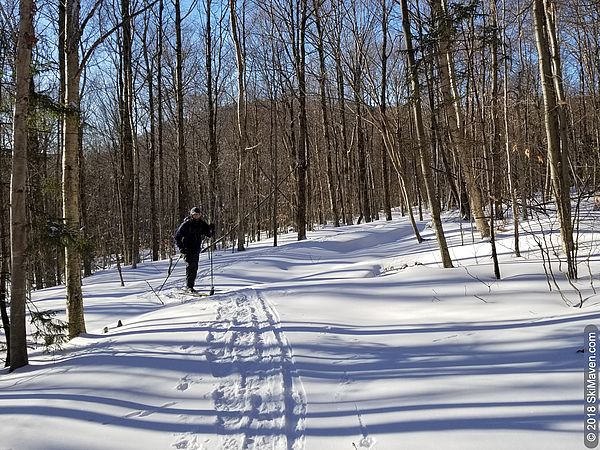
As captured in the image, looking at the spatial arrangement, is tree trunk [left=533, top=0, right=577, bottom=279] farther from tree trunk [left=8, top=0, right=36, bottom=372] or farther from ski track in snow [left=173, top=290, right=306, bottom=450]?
tree trunk [left=8, top=0, right=36, bottom=372]

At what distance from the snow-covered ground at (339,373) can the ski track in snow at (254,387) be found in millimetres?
16

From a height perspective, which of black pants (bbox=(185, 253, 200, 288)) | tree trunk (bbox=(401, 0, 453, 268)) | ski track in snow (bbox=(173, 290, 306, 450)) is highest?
tree trunk (bbox=(401, 0, 453, 268))

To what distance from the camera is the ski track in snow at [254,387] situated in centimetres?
320

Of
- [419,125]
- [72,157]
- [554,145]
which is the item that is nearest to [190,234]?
[72,157]

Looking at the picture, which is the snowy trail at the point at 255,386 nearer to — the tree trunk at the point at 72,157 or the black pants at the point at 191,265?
the tree trunk at the point at 72,157

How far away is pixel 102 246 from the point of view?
31219mm

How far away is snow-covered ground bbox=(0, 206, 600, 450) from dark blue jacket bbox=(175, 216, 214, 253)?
2.72 m

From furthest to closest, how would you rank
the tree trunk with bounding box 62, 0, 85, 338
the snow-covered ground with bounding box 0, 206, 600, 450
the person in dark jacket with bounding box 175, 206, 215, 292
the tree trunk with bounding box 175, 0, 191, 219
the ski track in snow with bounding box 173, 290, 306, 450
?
the tree trunk with bounding box 175, 0, 191, 219
the person in dark jacket with bounding box 175, 206, 215, 292
the tree trunk with bounding box 62, 0, 85, 338
the ski track in snow with bounding box 173, 290, 306, 450
the snow-covered ground with bounding box 0, 206, 600, 450

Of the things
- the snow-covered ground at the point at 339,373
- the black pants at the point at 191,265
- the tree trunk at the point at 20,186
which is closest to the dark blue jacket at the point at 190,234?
the black pants at the point at 191,265

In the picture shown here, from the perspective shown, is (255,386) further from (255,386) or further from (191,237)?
(191,237)

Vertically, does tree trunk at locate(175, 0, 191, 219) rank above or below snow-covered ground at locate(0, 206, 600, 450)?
above

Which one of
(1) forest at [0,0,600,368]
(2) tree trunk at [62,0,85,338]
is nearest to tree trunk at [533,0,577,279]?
(1) forest at [0,0,600,368]

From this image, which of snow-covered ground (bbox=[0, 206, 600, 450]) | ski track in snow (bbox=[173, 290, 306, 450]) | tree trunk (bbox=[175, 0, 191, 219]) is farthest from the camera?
tree trunk (bbox=[175, 0, 191, 219])

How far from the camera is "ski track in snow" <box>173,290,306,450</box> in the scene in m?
3.20
